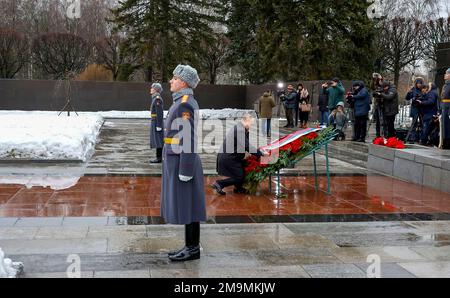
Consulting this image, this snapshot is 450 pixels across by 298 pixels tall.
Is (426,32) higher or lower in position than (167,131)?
higher

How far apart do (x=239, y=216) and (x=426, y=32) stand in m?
34.3

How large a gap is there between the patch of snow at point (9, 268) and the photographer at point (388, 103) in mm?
11632

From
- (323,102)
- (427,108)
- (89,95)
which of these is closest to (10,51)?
(89,95)

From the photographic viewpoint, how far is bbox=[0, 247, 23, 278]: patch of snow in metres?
4.66

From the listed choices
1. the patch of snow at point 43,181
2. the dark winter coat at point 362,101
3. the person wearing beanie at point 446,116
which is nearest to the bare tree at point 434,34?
the dark winter coat at point 362,101

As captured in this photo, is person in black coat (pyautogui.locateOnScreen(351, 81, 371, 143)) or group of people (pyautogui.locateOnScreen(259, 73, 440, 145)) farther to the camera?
person in black coat (pyautogui.locateOnScreen(351, 81, 371, 143))

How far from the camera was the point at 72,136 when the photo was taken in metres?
13.3

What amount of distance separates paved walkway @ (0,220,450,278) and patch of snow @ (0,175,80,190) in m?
2.60

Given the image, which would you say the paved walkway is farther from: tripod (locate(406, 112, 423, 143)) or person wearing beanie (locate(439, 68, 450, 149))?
tripod (locate(406, 112, 423, 143))

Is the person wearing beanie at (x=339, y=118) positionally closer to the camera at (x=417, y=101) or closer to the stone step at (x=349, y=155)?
the stone step at (x=349, y=155)

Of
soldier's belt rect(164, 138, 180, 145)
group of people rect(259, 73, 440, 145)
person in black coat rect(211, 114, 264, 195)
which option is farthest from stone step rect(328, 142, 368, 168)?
soldier's belt rect(164, 138, 180, 145)

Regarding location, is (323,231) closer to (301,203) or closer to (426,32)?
(301,203)

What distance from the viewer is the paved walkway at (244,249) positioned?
5316 mm
